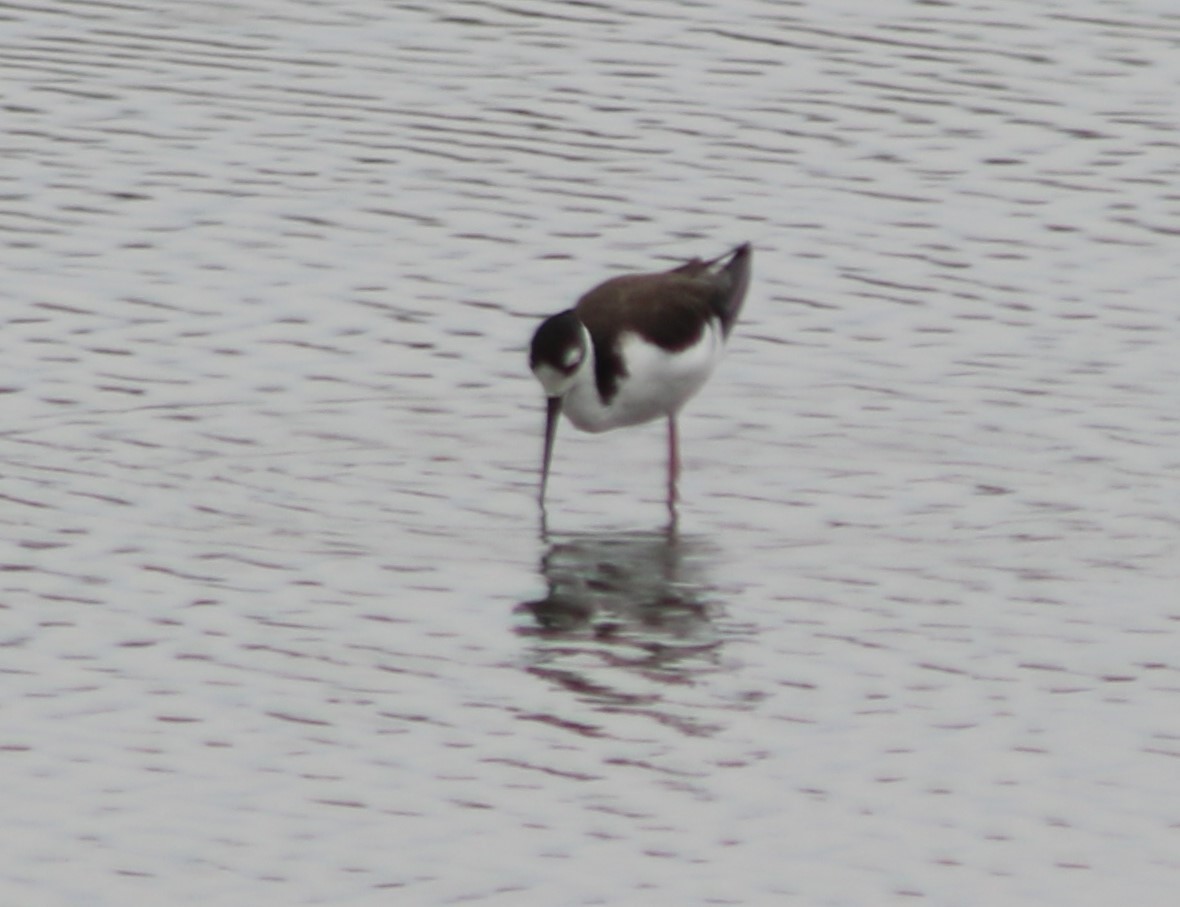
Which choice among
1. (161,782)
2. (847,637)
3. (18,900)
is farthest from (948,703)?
(18,900)

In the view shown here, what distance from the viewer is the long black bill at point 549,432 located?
1159cm

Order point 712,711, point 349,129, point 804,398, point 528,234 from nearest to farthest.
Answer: point 712,711 < point 804,398 < point 528,234 < point 349,129

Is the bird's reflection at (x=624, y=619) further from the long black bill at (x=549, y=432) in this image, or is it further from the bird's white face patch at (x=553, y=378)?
the bird's white face patch at (x=553, y=378)

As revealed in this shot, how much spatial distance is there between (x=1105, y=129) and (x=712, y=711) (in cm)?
869

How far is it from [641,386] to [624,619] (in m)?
1.61

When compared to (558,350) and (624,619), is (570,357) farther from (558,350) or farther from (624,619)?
(624,619)

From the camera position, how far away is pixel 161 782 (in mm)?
8773

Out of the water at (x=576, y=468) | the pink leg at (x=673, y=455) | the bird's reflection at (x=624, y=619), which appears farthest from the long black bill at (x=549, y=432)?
the pink leg at (x=673, y=455)

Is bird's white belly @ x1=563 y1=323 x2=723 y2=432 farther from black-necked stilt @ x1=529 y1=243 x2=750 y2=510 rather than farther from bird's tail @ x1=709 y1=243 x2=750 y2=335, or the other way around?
bird's tail @ x1=709 y1=243 x2=750 y2=335

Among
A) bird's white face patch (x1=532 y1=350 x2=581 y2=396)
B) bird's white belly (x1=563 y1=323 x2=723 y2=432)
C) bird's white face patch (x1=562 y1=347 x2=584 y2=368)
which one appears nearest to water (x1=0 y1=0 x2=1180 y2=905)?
bird's white belly (x1=563 y1=323 x2=723 y2=432)

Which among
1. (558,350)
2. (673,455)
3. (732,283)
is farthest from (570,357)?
(732,283)

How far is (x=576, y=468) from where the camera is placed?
484 inches

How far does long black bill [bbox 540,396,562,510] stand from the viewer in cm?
1159

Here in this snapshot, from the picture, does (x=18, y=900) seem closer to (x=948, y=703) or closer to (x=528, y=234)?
(x=948, y=703)
